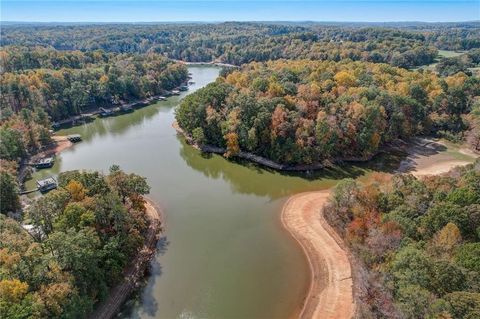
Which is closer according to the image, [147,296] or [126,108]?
[147,296]

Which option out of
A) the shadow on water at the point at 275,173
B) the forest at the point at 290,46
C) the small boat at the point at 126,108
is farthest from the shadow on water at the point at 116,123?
the forest at the point at 290,46

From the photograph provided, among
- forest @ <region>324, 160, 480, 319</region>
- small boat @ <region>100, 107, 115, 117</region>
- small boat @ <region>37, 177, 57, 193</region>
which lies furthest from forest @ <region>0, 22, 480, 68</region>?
small boat @ <region>37, 177, 57, 193</region>

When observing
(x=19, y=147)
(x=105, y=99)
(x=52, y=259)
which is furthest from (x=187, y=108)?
(x=52, y=259)

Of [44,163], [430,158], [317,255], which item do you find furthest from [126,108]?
[317,255]

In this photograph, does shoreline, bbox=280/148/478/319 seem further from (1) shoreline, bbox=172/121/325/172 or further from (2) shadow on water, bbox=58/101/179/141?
(2) shadow on water, bbox=58/101/179/141

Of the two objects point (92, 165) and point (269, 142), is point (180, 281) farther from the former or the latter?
point (92, 165)

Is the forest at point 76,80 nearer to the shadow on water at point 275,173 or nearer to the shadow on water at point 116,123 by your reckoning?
the shadow on water at point 116,123

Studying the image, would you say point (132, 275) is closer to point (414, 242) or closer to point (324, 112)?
point (414, 242)
